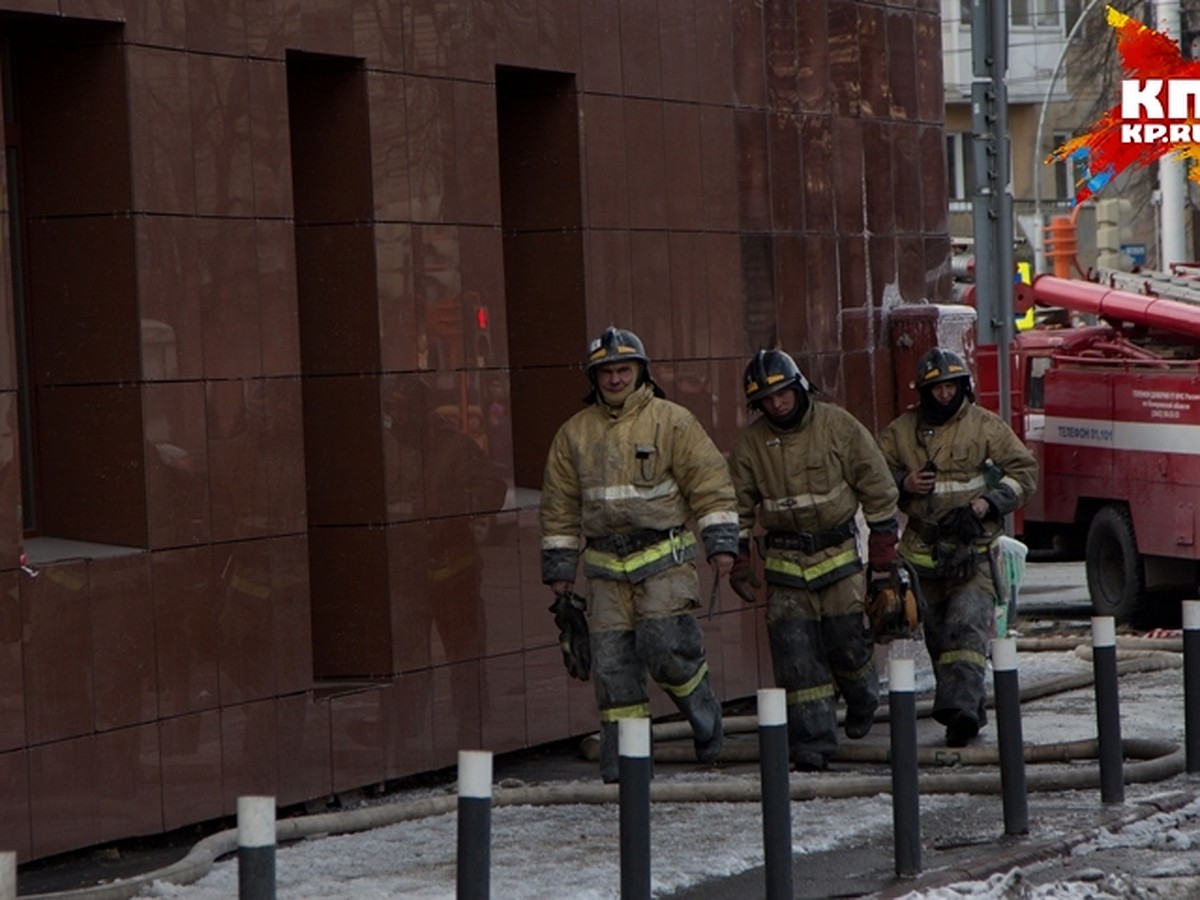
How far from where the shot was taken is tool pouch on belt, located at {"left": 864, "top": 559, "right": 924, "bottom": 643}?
444 inches

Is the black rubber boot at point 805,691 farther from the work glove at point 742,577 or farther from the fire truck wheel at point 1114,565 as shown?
the fire truck wheel at point 1114,565

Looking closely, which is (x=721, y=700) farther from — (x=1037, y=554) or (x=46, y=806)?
(x=1037, y=554)

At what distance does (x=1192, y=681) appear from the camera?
1052cm

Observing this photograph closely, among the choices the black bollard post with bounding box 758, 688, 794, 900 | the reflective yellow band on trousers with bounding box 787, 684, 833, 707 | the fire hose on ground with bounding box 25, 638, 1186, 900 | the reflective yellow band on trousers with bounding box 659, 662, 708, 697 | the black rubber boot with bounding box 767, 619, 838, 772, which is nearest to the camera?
the black bollard post with bounding box 758, 688, 794, 900

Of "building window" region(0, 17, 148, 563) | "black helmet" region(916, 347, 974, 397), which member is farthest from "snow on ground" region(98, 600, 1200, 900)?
"black helmet" region(916, 347, 974, 397)

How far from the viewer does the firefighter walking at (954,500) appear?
12.0 m

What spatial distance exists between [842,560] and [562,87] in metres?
2.76

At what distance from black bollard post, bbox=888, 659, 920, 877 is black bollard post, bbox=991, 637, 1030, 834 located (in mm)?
777

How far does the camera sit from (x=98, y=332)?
9.62 metres

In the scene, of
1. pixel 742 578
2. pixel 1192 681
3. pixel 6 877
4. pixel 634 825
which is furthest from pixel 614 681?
pixel 6 877

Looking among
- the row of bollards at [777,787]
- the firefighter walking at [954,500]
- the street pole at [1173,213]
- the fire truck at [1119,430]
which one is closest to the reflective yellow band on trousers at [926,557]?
the firefighter walking at [954,500]

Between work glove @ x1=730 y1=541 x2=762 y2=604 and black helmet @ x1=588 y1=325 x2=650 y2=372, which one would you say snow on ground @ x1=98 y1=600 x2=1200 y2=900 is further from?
black helmet @ x1=588 y1=325 x2=650 y2=372

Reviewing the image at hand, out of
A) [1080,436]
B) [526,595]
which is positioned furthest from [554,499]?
[1080,436]

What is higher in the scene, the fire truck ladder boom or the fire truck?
the fire truck ladder boom
